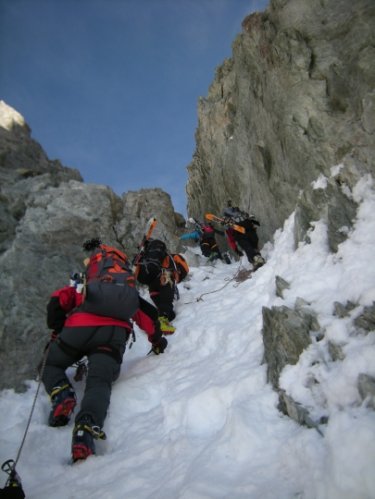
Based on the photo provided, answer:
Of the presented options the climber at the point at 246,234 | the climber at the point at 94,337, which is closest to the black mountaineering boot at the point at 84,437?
the climber at the point at 94,337

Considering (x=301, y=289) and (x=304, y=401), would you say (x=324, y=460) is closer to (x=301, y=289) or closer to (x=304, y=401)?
(x=304, y=401)

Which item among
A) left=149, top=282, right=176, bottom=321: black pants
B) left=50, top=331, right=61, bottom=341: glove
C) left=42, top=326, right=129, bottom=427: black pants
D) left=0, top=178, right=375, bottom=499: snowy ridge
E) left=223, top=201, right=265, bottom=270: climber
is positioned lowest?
left=0, top=178, right=375, bottom=499: snowy ridge

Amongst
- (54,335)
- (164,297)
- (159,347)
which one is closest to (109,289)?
(54,335)

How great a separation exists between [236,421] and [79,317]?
3.30 meters

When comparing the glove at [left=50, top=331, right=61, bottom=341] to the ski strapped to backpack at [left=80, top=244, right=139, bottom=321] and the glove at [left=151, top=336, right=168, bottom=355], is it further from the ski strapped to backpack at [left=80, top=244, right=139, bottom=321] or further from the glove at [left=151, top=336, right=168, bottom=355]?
the glove at [left=151, top=336, right=168, bottom=355]

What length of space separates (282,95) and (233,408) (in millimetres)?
10766

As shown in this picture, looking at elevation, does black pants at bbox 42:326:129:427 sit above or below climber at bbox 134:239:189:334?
below

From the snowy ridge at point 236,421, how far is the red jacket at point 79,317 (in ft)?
2.70

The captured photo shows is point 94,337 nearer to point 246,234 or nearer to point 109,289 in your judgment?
point 109,289

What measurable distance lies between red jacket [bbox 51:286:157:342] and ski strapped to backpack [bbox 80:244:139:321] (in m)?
0.09

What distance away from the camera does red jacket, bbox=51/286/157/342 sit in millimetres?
5789

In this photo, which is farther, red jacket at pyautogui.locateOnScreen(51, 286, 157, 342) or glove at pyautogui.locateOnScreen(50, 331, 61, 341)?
glove at pyautogui.locateOnScreen(50, 331, 61, 341)

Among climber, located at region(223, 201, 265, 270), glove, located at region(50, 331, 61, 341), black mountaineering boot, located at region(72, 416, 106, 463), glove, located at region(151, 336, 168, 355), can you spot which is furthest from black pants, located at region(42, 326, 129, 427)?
climber, located at region(223, 201, 265, 270)

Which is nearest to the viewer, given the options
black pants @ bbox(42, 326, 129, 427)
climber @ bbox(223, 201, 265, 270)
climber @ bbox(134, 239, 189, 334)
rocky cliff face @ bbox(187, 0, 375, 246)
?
black pants @ bbox(42, 326, 129, 427)
